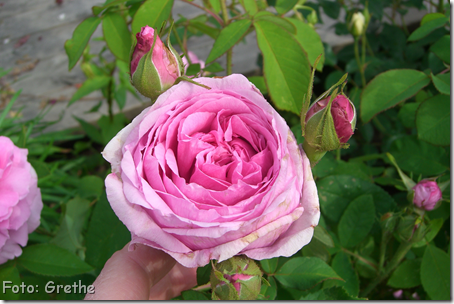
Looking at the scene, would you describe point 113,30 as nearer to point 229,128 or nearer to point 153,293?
point 229,128

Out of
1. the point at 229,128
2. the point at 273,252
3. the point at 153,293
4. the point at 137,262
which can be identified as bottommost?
the point at 153,293

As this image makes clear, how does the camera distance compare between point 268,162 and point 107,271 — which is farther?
point 107,271

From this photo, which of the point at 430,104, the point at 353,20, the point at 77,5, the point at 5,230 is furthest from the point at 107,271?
the point at 77,5

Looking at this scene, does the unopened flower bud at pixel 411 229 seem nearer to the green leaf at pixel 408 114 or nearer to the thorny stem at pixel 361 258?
the thorny stem at pixel 361 258

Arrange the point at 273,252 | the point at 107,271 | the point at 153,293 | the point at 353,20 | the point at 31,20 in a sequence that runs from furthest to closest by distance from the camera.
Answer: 1. the point at 31,20
2. the point at 353,20
3. the point at 153,293
4. the point at 107,271
5. the point at 273,252

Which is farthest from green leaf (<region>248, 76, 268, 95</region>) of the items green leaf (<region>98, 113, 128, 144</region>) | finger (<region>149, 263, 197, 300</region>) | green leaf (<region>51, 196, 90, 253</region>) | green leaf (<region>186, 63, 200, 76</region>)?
green leaf (<region>98, 113, 128, 144</region>)

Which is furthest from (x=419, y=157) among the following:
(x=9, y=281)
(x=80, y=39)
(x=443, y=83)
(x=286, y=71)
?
(x=9, y=281)

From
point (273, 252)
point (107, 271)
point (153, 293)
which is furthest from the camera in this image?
point (153, 293)

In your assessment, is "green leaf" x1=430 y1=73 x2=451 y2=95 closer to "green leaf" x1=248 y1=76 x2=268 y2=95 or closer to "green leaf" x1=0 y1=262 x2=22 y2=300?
"green leaf" x1=248 y1=76 x2=268 y2=95
